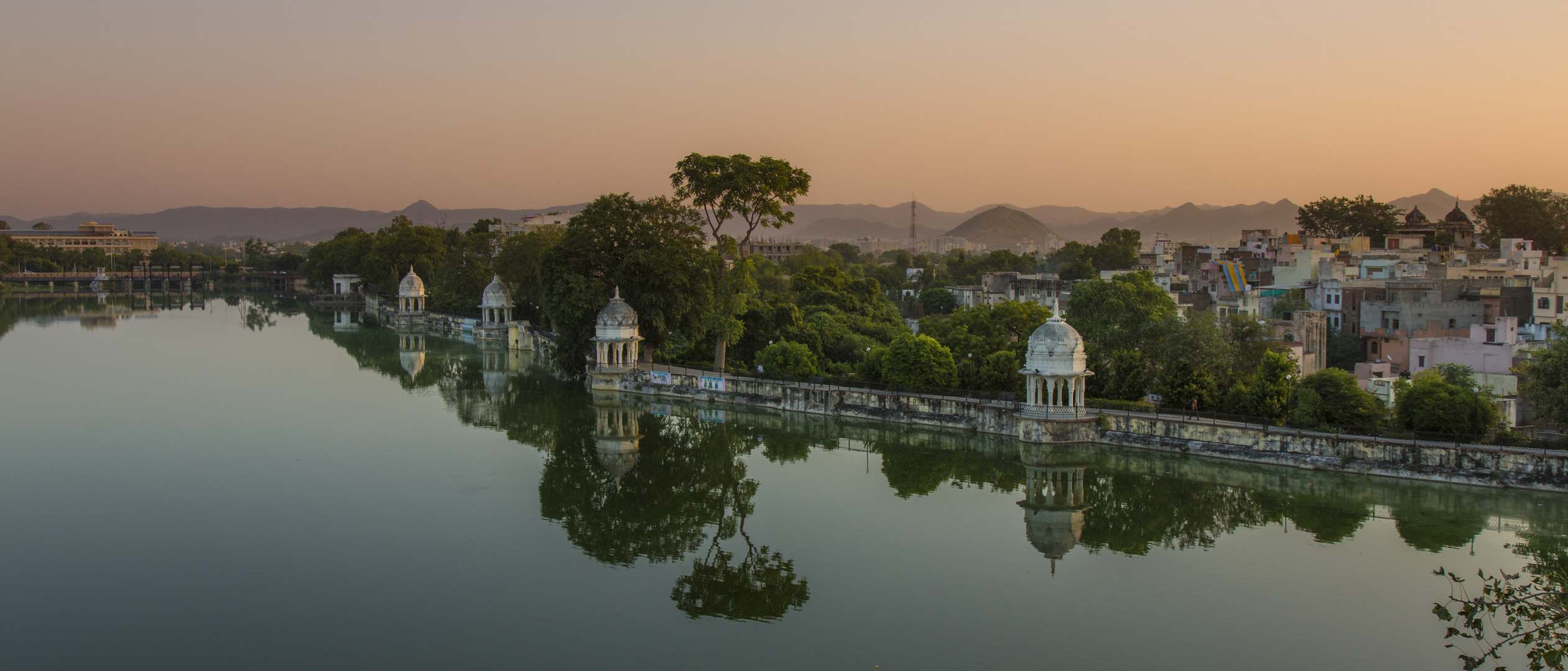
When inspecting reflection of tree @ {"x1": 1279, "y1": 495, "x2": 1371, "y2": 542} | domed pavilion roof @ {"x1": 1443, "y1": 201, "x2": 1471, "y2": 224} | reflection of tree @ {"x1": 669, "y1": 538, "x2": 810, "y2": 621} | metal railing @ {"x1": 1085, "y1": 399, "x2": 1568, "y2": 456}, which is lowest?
reflection of tree @ {"x1": 669, "y1": 538, "x2": 810, "y2": 621}

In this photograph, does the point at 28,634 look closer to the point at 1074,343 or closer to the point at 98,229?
the point at 1074,343

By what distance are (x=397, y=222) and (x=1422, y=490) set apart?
69186 mm

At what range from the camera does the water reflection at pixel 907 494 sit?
605 inches

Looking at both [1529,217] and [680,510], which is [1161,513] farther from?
[1529,217]

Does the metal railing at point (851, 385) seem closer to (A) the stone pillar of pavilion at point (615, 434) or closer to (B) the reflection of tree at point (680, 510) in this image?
(A) the stone pillar of pavilion at point (615, 434)

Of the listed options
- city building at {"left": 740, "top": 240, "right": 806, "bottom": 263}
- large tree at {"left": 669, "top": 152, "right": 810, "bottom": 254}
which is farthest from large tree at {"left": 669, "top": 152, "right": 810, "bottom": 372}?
city building at {"left": 740, "top": 240, "right": 806, "bottom": 263}

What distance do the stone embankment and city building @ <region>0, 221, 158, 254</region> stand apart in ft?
399

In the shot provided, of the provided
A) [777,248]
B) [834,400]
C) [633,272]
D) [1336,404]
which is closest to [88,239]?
[777,248]

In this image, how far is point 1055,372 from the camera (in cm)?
2233

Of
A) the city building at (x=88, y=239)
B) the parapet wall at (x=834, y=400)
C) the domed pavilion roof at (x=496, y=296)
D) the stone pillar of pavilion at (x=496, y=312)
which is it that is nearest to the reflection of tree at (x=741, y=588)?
the parapet wall at (x=834, y=400)

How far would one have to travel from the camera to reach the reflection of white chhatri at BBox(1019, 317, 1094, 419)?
22.2 metres

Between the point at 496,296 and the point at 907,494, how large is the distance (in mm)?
33497

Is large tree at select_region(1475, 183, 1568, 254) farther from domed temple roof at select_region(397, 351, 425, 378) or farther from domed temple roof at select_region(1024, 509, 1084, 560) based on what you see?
domed temple roof at select_region(397, 351, 425, 378)

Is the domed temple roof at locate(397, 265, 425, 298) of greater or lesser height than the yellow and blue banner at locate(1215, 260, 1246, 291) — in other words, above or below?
below
